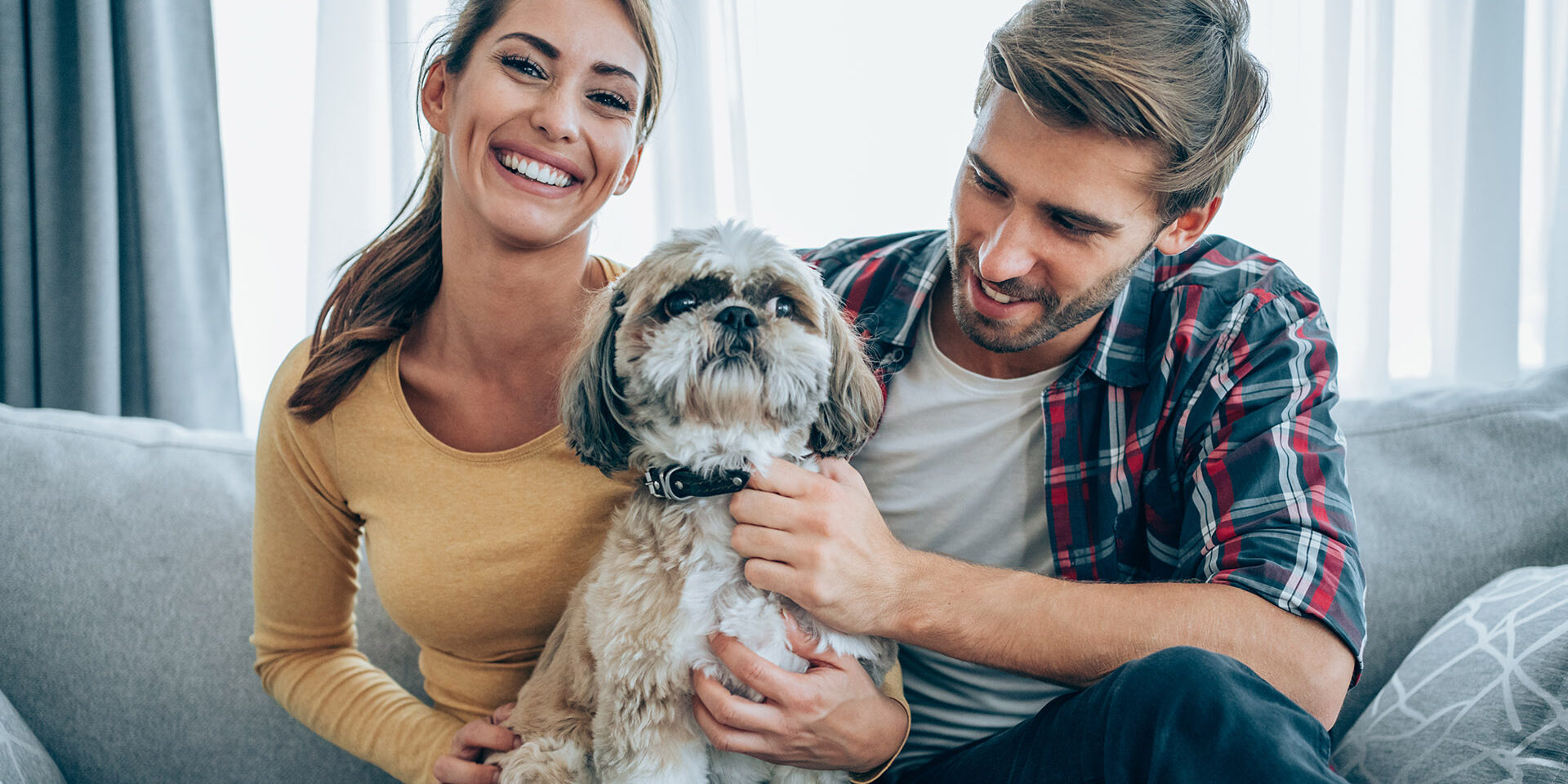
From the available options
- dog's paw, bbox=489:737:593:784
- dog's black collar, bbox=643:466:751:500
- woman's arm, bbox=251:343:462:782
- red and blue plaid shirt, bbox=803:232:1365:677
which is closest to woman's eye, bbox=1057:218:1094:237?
red and blue plaid shirt, bbox=803:232:1365:677

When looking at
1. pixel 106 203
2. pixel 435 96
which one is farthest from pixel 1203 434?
pixel 106 203

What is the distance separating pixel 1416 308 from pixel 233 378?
12.9ft

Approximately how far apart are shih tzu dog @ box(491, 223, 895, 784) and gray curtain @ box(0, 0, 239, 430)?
2.02 metres

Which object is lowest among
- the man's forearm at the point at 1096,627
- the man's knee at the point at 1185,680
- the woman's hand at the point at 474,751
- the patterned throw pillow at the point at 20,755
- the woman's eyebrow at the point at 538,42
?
the patterned throw pillow at the point at 20,755

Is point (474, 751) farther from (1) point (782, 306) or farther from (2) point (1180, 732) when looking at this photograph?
(2) point (1180, 732)

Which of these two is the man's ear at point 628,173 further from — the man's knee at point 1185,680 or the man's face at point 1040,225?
the man's knee at point 1185,680

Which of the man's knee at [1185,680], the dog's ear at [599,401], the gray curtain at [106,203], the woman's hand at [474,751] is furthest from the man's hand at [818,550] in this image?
the gray curtain at [106,203]

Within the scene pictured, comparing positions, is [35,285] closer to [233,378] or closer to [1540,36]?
[233,378]

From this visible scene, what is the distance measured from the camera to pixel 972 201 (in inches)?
61.2

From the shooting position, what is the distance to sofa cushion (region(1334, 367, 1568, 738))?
5.88 feet

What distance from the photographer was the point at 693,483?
4.40 feet

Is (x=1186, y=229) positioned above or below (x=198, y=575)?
above

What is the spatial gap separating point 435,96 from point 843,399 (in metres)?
1.02

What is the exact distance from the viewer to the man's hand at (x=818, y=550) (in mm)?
1285
